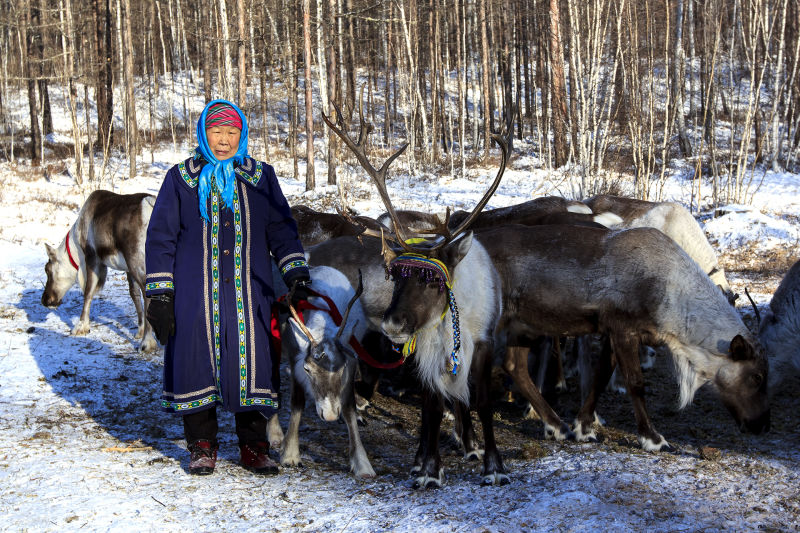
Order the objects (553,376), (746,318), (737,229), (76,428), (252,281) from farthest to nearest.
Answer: (737,229), (746,318), (553,376), (76,428), (252,281)

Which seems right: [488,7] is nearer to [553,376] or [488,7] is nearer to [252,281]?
[553,376]

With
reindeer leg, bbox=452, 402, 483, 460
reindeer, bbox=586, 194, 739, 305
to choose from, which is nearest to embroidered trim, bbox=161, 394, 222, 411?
reindeer leg, bbox=452, 402, 483, 460

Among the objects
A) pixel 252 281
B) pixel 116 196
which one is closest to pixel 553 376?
pixel 252 281

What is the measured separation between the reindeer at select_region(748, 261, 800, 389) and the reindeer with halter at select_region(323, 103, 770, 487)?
1.05 metres

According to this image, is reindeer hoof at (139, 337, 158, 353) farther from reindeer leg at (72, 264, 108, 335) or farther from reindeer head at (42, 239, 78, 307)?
reindeer head at (42, 239, 78, 307)

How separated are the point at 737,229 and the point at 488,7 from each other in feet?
52.2

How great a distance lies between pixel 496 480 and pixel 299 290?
161 cm

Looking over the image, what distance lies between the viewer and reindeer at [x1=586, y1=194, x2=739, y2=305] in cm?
688

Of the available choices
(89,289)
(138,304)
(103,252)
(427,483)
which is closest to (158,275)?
(427,483)

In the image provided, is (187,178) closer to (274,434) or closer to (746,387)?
(274,434)

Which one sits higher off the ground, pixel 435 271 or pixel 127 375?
pixel 435 271

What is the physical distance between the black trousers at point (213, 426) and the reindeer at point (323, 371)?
0.25 meters

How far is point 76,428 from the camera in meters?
4.96

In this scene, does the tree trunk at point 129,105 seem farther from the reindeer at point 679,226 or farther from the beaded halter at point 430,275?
the beaded halter at point 430,275
